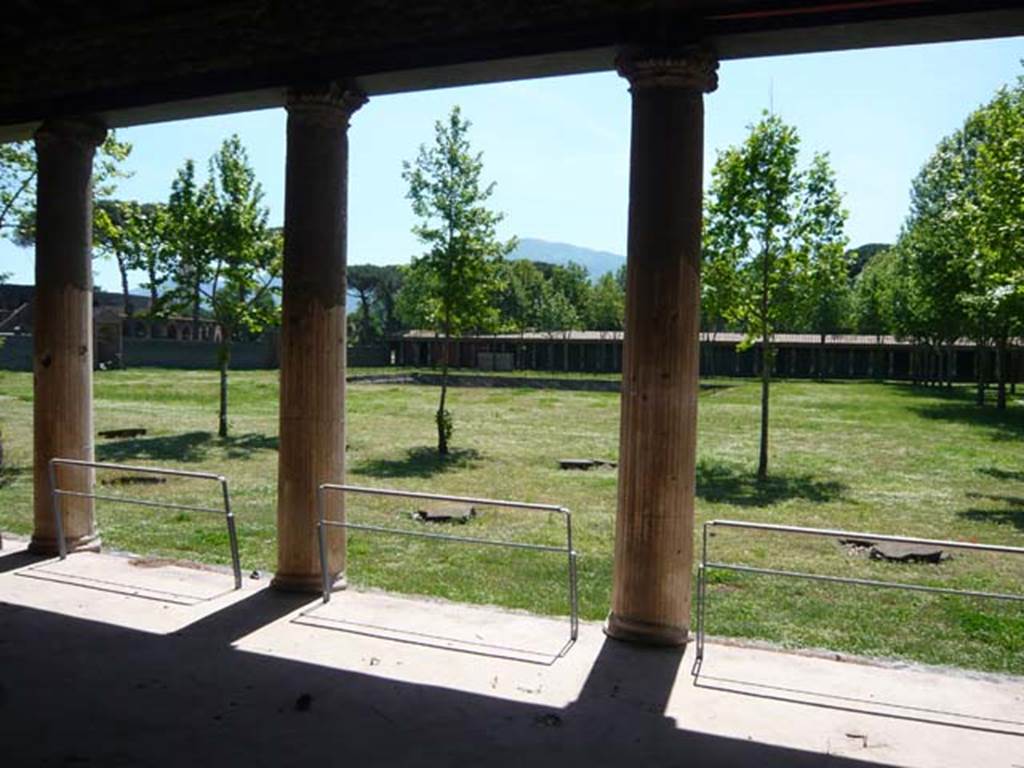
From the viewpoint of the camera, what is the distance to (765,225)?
19625 mm

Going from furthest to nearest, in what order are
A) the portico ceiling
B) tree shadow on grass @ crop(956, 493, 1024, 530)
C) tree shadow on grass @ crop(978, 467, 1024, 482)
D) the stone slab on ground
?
tree shadow on grass @ crop(978, 467, 1024, 482) → tree shadow on grass @ crop(956, 493, 1024, 530) → the portico ceiling → the stone slab on ground

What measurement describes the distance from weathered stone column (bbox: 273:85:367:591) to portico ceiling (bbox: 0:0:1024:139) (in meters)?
0.44

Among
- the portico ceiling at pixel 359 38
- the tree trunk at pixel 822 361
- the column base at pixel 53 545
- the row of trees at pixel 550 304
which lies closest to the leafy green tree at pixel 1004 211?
the portico ceiling at pixel 359 38

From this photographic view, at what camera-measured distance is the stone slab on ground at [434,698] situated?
4621mm

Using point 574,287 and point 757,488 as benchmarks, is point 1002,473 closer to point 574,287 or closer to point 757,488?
point 757,488

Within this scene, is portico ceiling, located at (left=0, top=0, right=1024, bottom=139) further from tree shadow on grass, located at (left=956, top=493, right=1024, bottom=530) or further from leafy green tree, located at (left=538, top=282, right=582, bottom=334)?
leafy green tree, located at (left=538, top=282, right=582, bottom=334)

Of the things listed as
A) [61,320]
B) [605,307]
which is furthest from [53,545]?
[605,307]

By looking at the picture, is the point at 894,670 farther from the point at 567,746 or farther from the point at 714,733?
the point at 567,746

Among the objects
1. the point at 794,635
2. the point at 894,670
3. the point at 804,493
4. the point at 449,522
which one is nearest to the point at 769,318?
the point at 804,493

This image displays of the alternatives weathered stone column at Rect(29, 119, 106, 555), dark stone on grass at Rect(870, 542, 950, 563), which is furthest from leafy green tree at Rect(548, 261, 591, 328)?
weathered stone column at Rect(29, 119, 106, 555)

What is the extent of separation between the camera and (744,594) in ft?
30.0

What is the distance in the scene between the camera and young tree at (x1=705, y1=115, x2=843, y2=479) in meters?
19.2

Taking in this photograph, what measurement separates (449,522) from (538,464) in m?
6.98

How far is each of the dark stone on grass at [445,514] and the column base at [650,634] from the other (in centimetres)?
691
